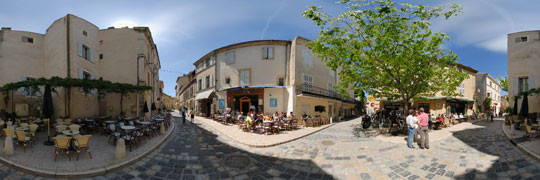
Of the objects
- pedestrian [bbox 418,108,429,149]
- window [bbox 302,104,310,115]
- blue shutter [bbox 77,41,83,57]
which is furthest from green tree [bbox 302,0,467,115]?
blue shutter [bbox 77,41,83,57]

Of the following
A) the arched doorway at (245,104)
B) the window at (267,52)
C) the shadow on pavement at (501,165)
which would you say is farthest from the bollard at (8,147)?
the window at (267,52)

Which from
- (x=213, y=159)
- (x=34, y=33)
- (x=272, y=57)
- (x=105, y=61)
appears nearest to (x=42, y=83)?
(x=105, y=61)

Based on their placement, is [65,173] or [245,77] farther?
[245,77]

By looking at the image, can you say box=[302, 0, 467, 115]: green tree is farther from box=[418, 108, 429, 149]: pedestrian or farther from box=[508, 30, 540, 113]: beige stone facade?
box=[508, 30, 540, 113]: beige stone facade

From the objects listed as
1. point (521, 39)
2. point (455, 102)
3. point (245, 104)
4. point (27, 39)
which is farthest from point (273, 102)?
point (455, 102)

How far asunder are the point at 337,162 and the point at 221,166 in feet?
11.9

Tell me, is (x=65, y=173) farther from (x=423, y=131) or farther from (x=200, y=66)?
(x=200, y=66)

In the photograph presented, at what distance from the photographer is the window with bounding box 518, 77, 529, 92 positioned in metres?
14.4

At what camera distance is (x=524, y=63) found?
1445 centimetres

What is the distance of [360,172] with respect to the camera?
555 cm

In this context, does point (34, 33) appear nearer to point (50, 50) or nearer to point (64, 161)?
point (50, 50)

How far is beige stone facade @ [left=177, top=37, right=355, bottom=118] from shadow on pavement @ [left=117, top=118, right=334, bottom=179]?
9347mm

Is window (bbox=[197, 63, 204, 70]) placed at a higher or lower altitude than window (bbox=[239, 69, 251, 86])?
higher

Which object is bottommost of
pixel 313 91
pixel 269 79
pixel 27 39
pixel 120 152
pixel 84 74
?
pixel 120 152
